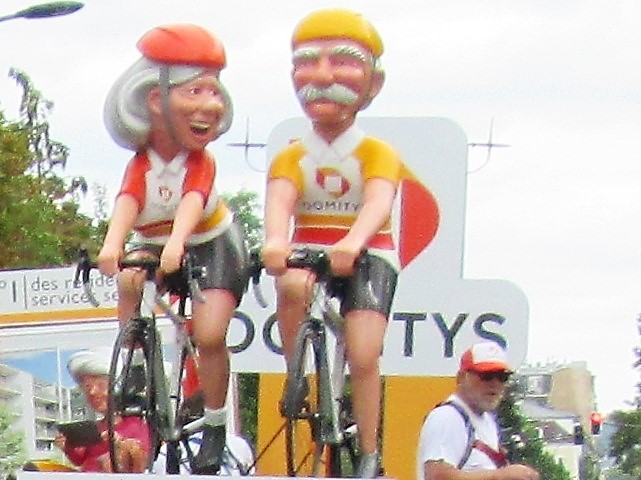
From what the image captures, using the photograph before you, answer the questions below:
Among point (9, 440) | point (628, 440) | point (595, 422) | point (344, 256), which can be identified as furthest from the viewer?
point (628, 440)

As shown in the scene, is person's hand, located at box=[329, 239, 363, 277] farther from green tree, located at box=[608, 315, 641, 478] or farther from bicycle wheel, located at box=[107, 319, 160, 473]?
green tree, located at box=[608, 315, 641, 478]

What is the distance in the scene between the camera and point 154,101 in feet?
22.5

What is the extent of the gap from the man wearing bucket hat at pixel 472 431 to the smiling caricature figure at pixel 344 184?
0.23 metres

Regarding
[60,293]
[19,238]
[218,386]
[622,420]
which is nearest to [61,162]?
[19,238]

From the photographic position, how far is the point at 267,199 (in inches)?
268

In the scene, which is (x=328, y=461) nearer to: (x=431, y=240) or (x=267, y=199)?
(x=267, y=199)

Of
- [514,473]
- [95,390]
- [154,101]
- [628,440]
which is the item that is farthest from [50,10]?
[628,440]

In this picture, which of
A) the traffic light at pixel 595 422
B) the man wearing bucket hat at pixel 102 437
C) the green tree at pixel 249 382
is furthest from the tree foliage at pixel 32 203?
the man wearing bucket hat at pixel 102 437

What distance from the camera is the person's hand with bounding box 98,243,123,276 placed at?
6594 mm

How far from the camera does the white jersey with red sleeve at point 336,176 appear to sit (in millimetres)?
6770

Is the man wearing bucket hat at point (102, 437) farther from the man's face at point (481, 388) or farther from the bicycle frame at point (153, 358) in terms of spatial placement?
the man's face at point (481, 388)

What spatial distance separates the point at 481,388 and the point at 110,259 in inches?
55.8

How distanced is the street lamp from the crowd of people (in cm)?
772

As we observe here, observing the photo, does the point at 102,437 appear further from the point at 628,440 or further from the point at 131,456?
the point at 628,440
